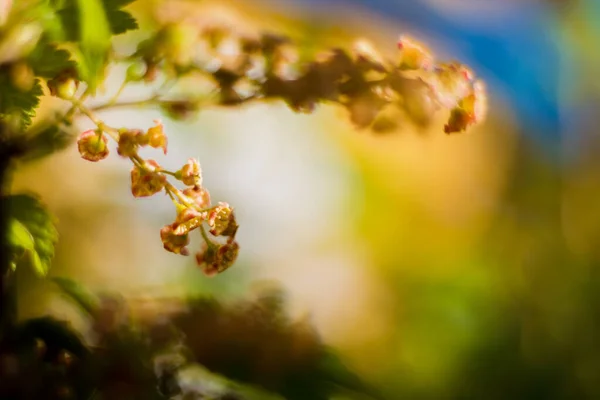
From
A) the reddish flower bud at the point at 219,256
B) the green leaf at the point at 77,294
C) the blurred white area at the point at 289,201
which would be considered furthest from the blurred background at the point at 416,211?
the reddish flower bud at the point at 219,256

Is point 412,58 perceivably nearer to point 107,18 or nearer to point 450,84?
point 450,84

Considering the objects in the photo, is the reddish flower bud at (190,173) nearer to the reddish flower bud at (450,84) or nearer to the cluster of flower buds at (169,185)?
the cluster of flower buds at (169,185)

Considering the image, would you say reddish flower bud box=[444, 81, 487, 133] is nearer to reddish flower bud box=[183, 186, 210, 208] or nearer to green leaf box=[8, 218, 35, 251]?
reddish flower bud box=[183, 186, 210, 208]

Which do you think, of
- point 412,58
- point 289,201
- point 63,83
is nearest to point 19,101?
point 63,83

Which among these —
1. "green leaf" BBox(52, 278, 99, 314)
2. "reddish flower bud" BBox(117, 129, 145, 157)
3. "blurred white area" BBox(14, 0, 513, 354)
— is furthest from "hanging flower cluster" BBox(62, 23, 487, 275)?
"blurred white area" BBox(14, 0, 513, 354)

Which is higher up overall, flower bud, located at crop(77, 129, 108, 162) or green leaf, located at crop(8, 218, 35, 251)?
flower bud, located at crop(77, 129, 108, 162)

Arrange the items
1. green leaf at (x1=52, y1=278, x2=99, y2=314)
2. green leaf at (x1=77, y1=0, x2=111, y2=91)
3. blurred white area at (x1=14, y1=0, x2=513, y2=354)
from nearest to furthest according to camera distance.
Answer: green leaf at (x1=77, y1=0, x2=111, y2=91), green leaf at (x1=52, y1=278, x2=99, y2=314), blurred white area at (x1=14, y1=0, x2=513, y2=354)

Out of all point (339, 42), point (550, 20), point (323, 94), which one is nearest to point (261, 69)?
point (323, 94)
